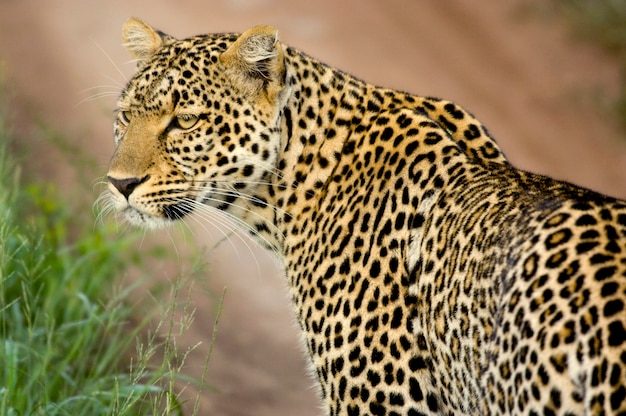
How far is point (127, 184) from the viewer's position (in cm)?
607

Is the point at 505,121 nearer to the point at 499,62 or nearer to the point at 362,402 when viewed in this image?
the point at 499,62

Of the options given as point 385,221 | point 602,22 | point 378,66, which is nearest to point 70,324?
point 385,221

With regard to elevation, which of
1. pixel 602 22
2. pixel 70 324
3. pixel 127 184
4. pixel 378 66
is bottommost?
pixel 70 324

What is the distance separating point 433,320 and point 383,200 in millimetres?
887

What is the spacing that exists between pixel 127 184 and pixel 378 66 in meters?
8.88

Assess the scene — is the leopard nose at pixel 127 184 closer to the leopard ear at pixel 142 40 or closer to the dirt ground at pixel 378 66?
the leopard ear at pixel 142 40

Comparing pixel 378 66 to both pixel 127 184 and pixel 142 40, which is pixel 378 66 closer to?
pixel 142 40

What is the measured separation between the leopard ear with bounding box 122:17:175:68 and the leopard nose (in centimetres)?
82

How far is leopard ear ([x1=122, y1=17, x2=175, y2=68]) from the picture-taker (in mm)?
6582

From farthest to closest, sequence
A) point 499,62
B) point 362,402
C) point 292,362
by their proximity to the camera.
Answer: point 499,62 → point 292,362 → point 362,402

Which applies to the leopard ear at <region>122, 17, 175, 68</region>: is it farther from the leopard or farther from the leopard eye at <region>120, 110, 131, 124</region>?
the leopard eye at <region>120, 110, 131, 124</region>

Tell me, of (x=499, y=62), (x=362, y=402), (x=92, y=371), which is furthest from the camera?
(x=499, y=62)

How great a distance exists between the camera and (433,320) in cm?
514

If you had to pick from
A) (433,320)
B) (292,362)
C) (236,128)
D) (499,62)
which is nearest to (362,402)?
(433,320)
